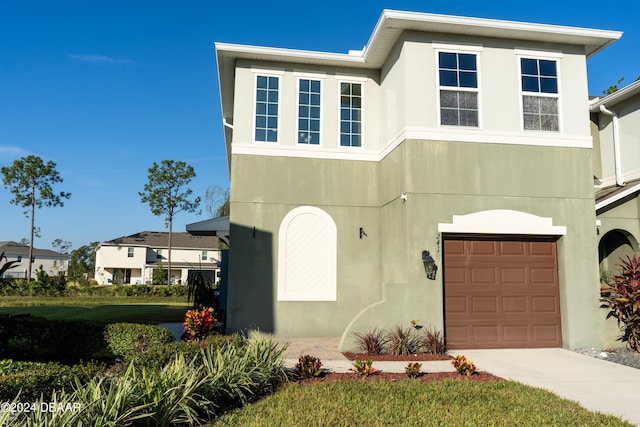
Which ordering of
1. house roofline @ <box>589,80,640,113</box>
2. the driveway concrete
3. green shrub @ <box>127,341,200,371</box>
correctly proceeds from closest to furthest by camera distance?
green shrub @ <box>127,341,200,371</box> < the driveway concrete < house roofline @ <box>589,80,640,113</box>

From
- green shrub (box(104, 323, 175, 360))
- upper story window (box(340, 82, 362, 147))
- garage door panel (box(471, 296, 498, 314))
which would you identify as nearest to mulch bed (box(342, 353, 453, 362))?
garage door panel (box(471, 296, 498, 314))

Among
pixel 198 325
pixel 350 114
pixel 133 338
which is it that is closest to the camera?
pixel 133 338

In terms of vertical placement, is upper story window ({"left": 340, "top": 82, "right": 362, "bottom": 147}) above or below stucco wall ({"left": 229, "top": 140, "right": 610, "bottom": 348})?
above

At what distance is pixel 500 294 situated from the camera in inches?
417

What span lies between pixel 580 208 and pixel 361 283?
5.55 metres

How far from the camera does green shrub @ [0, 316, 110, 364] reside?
895 centimetres

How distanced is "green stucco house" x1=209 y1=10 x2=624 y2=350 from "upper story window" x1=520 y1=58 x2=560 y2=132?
34 mm

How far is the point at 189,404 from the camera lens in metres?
5.24

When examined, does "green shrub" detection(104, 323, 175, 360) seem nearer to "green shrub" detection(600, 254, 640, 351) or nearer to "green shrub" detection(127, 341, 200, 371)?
"green shrub" detection(127, 341, 200, 371)

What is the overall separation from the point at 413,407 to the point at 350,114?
863 centimetres

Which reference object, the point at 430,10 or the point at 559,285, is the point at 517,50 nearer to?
the point at 430,10

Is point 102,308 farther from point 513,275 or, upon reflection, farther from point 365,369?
point 513,275

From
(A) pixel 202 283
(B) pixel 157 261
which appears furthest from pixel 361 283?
(B) pixel 157 261

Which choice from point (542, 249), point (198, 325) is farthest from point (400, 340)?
point (542, 249)
